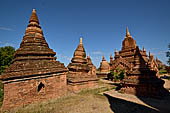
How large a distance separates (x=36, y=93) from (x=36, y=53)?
2.92 metres

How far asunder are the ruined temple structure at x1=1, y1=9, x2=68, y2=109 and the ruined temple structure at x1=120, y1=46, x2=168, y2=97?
6018 millimetres

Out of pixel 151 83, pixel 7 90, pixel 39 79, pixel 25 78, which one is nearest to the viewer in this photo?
pixel 7 90

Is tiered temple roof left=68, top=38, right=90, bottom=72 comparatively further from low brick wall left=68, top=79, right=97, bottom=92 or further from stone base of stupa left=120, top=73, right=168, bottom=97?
stone base of stupa left=120, top=73, right=168, bottom=97

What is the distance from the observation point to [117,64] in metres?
18.5

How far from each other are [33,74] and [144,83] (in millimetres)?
8777

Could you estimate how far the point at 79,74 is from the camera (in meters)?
10.9

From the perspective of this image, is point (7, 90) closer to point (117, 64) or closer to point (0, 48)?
point (117, 64)

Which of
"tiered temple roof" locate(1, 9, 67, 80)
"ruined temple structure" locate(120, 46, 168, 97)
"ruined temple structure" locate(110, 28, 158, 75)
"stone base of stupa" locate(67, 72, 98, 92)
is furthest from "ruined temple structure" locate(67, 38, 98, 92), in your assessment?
"ruined temple structure" locate(110, 28, 158, 75)

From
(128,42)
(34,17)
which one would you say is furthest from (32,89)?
(128,42)

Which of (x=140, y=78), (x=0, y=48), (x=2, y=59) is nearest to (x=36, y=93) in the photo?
(x=140, y=78)

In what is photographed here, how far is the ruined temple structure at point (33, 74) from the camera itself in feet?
18.4

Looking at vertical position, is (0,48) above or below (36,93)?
above

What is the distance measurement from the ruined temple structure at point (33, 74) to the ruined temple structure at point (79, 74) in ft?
5.28

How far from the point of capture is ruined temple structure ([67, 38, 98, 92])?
31.0ft
